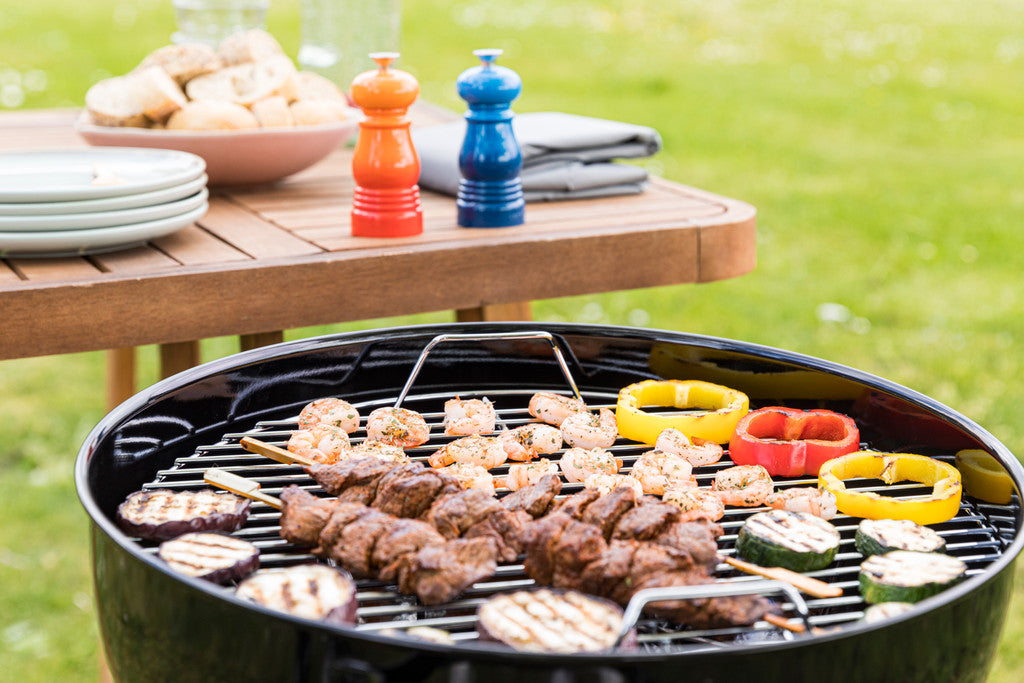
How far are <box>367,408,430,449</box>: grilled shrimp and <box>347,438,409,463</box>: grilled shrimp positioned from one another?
2 cm

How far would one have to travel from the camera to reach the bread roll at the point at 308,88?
2432mm

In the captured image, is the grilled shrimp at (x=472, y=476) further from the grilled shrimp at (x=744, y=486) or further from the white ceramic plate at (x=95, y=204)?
the white ceramic plate at (x=95, y=204)

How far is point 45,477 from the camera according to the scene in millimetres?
3650

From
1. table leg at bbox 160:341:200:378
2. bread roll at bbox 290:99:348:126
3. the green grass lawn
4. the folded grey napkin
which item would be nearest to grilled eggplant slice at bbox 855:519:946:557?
the folded grey napkin

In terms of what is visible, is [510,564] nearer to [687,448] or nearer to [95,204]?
[687,448]

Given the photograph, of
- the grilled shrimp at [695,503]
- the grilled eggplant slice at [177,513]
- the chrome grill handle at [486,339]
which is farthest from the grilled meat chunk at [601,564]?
the chrome grill handle at [486,339]

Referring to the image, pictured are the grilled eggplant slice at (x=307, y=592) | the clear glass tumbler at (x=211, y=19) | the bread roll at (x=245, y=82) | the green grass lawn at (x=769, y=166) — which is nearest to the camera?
the grilled eggplant slice at (x=307, y=592)

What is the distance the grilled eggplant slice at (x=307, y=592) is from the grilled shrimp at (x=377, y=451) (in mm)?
324

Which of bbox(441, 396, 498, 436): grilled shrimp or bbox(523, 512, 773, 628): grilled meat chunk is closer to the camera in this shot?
bbox(523, 512, 773, 628): grilled meat chunk

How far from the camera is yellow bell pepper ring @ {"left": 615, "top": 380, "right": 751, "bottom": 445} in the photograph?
1.53 metres

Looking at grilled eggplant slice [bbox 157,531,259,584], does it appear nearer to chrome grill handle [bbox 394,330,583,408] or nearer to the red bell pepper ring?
chrome grill handle [bbox 394,330,583,408]

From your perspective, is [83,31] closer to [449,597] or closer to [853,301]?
[853,301]

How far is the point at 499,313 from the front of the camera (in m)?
2.19

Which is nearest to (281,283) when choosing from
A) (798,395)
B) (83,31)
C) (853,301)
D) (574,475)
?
(574,475)
